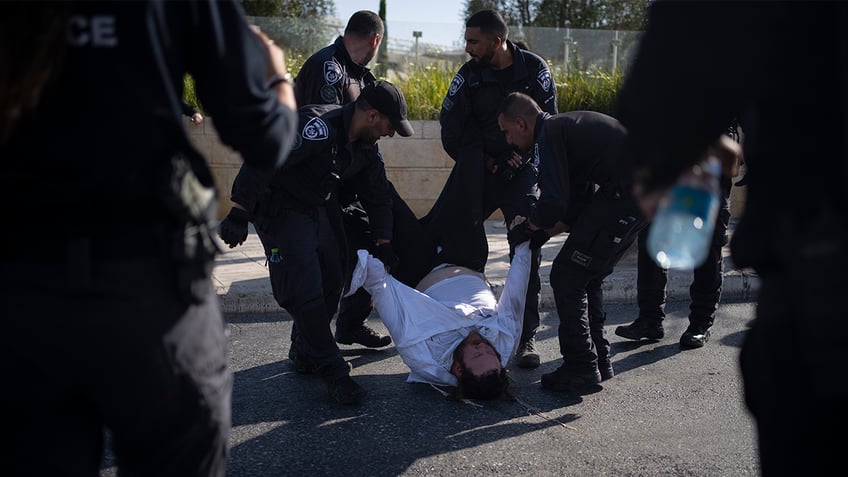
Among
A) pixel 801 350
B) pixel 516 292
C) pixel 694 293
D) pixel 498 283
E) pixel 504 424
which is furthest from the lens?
pixel 498 283

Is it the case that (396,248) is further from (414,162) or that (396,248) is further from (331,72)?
(414,162)

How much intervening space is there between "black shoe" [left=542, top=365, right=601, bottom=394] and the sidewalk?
6.45 feet

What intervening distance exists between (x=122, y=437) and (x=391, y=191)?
3775 millimetres

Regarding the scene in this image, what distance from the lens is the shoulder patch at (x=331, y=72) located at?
5840mm

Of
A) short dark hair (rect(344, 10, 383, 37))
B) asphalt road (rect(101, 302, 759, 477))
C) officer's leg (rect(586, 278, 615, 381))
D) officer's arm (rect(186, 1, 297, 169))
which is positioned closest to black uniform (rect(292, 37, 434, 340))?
short dark hair (rect(344, 10, 383, 37))

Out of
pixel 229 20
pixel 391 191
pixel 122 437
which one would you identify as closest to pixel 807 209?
pixel 229 20

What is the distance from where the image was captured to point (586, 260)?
14.5 feet

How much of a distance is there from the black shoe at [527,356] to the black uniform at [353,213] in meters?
0.77

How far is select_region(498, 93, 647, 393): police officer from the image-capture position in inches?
169

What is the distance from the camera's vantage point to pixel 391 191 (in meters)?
5.24

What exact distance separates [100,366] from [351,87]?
4.66 m

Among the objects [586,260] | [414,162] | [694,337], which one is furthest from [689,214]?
[414,162]

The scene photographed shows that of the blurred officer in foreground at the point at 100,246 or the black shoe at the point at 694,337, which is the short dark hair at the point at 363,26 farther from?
the blurred officer in foreground at the point at 100,246

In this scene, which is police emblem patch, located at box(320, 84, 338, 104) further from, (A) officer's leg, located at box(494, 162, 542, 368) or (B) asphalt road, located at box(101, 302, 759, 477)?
(B) asphalt road, located at box(101, 302, 759, 477)
